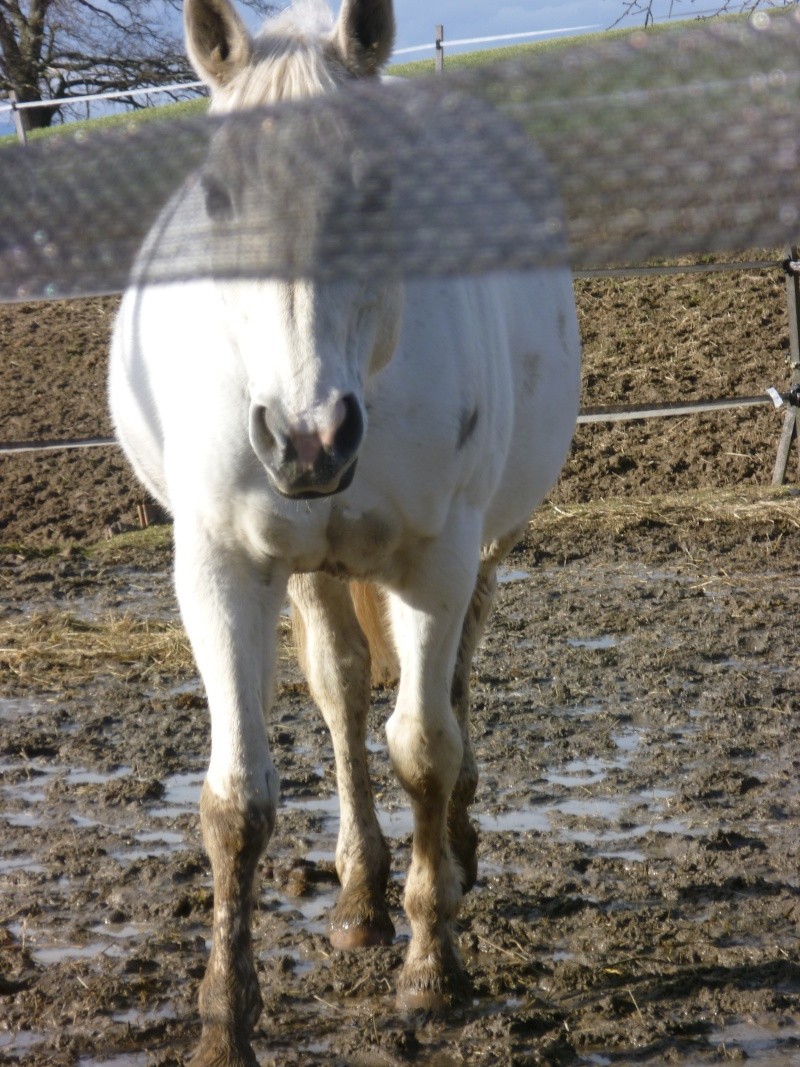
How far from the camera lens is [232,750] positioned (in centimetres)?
268

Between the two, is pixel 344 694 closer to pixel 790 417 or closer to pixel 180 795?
pixel 180 795

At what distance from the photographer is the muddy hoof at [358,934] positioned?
10.5ft

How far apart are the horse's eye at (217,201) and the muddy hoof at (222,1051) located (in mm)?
1897

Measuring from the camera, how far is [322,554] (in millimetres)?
2688

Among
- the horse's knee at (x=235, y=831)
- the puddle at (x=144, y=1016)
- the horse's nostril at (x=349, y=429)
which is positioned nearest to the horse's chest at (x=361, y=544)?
the horse's knee at (x=235, y=831)

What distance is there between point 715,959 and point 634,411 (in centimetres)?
703

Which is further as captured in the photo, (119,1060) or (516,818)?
(516,818)

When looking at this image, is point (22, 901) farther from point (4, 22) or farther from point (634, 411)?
point (4, 22)

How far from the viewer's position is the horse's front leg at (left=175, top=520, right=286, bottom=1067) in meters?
2.62

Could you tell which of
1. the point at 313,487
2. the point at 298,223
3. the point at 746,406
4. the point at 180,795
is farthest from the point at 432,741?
the point at 746,406

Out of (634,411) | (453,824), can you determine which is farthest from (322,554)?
(634,411)

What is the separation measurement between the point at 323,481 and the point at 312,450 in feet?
0.22

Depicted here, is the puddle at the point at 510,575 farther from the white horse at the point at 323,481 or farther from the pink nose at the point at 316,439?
the pink nose at the point at 316,439

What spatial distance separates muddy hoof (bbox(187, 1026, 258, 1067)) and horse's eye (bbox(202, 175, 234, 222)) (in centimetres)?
190
